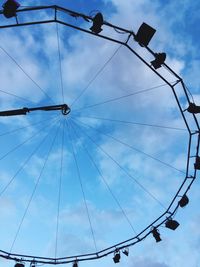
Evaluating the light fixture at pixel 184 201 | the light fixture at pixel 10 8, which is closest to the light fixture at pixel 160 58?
the light fixture at pixel 10 8

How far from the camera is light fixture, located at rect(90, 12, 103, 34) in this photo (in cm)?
1458

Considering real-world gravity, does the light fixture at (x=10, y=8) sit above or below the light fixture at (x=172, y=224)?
above

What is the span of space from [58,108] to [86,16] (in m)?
4.22

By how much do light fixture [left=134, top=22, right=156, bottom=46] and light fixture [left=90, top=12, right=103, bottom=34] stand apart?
1904 mm

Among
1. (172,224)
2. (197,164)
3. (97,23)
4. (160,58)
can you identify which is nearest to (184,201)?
(172,224)

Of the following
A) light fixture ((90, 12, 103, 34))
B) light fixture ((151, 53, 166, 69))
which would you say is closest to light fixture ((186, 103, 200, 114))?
light fixture ((151, 53, 166, 69))

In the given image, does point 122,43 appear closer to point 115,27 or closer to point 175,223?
point 115,27

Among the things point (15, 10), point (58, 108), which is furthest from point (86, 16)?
point (58, 108)

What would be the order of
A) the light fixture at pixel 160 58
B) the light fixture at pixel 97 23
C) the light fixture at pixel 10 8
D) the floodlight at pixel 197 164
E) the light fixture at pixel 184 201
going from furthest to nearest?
1. the light fixture at pixel 184 201
2. the floodlight at pixel 197 164
3. the light fixture at pixel 160 58
4. the light fixture at pixel 97 23
5. the light fixture at pixel 10 8

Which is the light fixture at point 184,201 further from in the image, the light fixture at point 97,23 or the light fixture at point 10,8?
the light fixture at point 10,8

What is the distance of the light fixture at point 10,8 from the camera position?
43.9ft

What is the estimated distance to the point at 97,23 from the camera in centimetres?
1462

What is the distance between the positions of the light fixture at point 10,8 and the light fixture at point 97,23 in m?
3.33

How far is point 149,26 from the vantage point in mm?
15555
